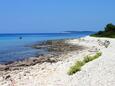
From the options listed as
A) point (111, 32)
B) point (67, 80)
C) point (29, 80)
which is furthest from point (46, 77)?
point (111, 32)

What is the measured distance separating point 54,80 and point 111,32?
263ft

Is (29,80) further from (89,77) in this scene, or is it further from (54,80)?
(89,77)

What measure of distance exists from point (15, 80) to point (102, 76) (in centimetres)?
503

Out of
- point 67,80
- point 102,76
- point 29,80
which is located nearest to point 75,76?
point 67,80

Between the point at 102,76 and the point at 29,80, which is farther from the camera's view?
the point at 29,80

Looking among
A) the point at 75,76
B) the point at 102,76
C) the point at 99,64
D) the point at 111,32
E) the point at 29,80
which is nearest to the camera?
the point at 102,76

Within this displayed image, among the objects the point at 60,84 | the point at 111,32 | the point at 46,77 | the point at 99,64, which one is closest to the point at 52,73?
the point at 46,77

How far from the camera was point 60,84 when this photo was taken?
609 inches

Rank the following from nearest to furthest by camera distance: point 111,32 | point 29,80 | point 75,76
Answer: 1. point 75,76
2. point 29,80
3. point 111,32

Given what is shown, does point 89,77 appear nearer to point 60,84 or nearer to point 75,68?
point 60,84

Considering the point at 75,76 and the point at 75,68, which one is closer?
the point at 75,76

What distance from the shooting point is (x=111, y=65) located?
18156 millimetres

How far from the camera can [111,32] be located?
95188 millimetres

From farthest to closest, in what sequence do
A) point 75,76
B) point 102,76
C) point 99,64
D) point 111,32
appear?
point 111,32 < point 99,64 < point 75,76 < point 102,76
